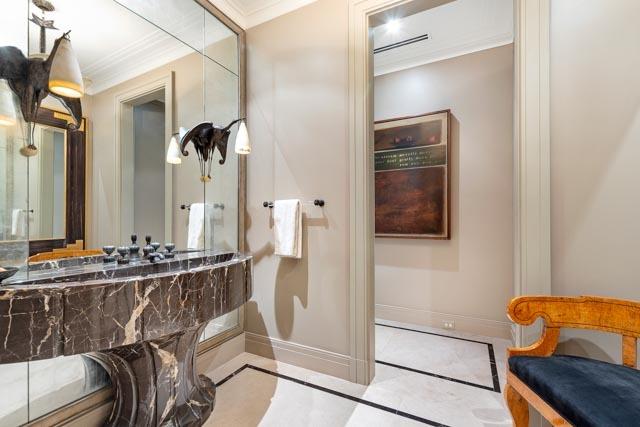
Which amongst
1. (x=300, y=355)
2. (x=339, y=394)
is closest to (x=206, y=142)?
(x=300, y=355)

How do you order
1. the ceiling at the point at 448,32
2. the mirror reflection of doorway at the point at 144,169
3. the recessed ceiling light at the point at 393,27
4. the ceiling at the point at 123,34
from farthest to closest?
1. the recessed ceiling light at the point at 393,27
2. the ceiling at the point at 448,32
3. the mirror reflection of doorway at the point at 144,169
4. the ceiling at the point at 123,34

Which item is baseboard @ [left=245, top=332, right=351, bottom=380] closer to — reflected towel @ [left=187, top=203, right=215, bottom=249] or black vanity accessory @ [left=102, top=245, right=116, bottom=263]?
reflected towel @ [left=187, top=203, right=215, bottom=249]

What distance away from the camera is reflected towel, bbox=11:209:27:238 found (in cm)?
119

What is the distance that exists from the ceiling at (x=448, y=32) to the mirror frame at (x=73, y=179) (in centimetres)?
240

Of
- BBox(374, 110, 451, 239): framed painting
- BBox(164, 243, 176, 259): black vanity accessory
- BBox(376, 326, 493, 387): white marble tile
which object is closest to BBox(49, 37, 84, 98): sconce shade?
BBox(164, 243, 176, 259): black vanity accessory

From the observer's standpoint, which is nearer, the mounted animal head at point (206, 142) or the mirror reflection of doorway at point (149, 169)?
the mirror reflection of doorway at point (149, 169)

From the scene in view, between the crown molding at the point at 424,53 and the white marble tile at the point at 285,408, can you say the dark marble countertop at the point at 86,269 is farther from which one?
the crown molding at the point at 424,53

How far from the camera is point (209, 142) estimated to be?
206 cm

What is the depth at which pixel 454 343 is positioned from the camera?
244 centimetres

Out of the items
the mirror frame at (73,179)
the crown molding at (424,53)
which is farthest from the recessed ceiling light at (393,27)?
the mirror frame at (73,179)

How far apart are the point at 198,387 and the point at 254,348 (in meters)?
0.73

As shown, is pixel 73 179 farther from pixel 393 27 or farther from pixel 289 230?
pixel 393 27

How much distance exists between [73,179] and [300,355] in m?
1.77

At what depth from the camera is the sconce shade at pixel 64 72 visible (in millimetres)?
1262
